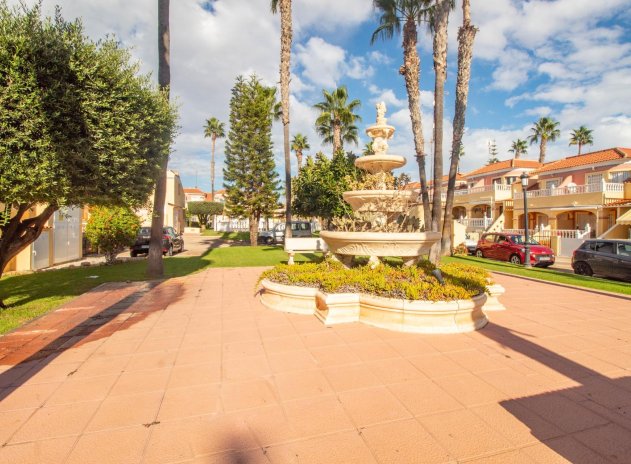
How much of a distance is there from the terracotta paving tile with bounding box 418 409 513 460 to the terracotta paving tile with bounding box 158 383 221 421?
1970 mm

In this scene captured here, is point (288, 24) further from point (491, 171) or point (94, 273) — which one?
point (491, 171)

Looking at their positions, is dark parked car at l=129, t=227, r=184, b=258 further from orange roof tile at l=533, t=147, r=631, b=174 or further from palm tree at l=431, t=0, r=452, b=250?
orange roof tile at l=533, t=147, r=631, b=174

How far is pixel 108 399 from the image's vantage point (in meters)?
3.38

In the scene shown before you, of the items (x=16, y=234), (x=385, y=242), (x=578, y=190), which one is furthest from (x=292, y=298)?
(x=578, y=190)

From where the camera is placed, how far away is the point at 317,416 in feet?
10.1

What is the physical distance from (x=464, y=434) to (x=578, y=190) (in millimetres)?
30006

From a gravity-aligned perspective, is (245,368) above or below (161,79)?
below

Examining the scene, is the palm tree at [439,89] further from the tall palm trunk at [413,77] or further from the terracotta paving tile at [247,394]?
the terracotta paving tile at [247,394]

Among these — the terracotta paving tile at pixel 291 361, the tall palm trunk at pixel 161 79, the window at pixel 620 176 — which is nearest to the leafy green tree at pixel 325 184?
the tall palm trunk at pixel 161 79

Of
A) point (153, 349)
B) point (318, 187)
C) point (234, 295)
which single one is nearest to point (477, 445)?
point (153, 349)

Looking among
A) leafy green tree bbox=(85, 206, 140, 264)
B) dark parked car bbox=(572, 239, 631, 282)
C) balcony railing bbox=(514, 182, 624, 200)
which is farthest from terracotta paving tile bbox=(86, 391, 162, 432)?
balcony railing bbox=(514, 182, 624, 200)

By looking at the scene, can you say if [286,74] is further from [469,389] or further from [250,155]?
[469,389]

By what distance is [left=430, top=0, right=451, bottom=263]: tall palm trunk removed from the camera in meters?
15.4

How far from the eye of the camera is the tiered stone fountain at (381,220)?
21.5 ft
